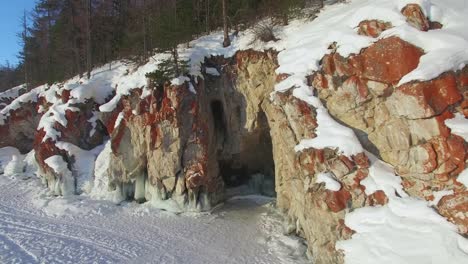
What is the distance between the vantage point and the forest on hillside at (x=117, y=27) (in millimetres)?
18562

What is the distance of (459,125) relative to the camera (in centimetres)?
925

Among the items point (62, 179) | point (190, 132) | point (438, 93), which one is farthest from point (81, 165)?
point (438, 93)

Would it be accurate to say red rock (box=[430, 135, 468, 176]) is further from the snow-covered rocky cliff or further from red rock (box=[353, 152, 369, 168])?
red rock (box=[353, 152, 369, 168])

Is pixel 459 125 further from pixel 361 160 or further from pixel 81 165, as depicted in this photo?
pixel 81 165

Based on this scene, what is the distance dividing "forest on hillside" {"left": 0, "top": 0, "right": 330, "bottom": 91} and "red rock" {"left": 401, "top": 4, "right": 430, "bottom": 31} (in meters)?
6.55

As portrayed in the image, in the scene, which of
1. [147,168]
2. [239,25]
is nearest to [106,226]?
[147,168]

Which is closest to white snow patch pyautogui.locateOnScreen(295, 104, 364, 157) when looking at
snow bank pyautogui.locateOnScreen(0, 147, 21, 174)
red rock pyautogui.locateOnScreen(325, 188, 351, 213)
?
red rock pyautogui.locateOnScreen(325, 188, 351, 213)

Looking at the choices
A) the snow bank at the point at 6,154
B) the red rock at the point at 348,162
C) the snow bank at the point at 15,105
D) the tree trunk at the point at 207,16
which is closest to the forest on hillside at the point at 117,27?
the tree trunk at the point at 207,16

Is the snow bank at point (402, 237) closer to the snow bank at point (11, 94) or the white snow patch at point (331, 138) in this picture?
the white snow patch at point (331, 138)

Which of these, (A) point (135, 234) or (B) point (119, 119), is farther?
(B) point (119, 119)

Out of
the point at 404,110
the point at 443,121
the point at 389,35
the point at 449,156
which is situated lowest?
the point at 449,156

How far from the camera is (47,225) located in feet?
48.9

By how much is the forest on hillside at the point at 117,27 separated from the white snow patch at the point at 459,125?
9571mm

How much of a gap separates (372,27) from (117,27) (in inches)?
890
